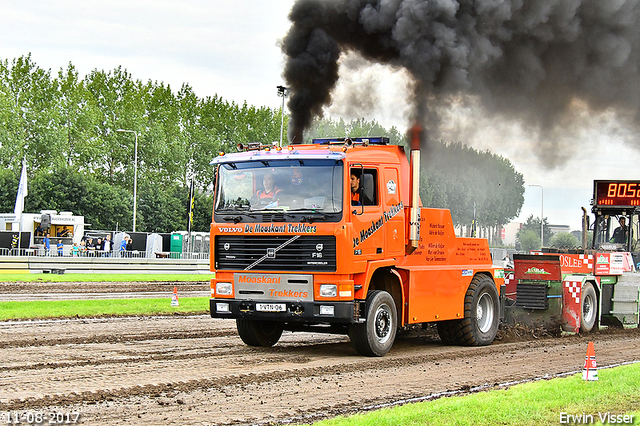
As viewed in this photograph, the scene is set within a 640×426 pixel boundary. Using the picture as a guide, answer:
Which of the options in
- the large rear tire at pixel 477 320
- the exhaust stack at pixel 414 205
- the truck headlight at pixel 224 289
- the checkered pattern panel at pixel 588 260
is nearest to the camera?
the truck headlight at pixel 224 289

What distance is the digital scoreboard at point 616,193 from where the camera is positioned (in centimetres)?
2080

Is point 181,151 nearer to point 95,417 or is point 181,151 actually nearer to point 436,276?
point 436,276

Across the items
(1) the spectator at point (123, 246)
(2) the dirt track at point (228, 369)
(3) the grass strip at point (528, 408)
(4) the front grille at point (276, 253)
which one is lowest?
(2) the dirt track at point (228, 369)

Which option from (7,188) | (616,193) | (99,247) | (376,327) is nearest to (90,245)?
(99,247)

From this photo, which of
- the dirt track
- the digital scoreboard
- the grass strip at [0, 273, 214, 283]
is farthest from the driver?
the grass strip at [0, 273, 214, 283]

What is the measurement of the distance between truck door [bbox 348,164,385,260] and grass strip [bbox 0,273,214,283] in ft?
65.7

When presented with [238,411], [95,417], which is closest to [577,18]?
[238,411]

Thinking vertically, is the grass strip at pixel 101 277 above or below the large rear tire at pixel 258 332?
above

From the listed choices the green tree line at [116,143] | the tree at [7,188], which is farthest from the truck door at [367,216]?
the tree at [7,188]

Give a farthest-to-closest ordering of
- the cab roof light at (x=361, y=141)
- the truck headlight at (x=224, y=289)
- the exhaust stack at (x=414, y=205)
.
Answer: the exhaust stack at (x=414, y=205) → the cab roof light at (x=361, y=141) → the truck headlight at (x=224, y=289)

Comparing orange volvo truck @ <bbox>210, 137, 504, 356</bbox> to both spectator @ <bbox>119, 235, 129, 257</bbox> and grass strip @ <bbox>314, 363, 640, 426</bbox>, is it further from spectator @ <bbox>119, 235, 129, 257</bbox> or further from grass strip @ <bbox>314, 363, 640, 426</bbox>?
spectator @ <bbox>119, 235, 129, 257</bbox>

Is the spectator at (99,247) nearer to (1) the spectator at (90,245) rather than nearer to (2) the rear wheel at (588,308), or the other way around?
(1) the spectator at (90,245)

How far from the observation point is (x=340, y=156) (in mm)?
11312

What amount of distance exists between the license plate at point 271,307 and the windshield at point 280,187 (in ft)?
4.69
